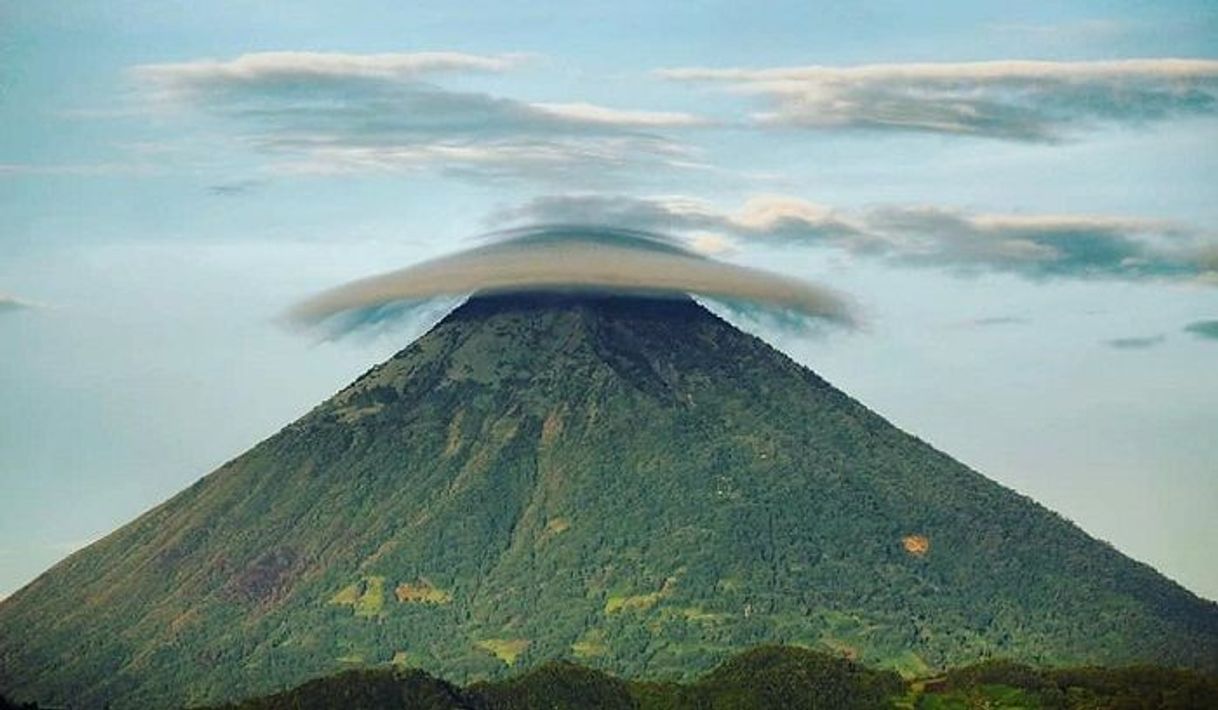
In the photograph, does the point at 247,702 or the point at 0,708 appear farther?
the point at 247,702

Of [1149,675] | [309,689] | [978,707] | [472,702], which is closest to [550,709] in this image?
[472,702]

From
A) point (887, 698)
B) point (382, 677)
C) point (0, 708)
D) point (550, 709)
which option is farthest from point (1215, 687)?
point (0, 708)

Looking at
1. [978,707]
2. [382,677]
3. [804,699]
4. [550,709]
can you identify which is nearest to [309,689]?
[382,677]

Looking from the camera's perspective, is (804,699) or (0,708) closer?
(0,708)

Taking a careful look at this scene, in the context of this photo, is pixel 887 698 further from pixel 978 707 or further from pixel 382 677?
pixel 382 677

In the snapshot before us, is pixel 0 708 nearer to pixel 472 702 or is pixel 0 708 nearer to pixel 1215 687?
pixel 472 702

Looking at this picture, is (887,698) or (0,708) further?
(887,698)

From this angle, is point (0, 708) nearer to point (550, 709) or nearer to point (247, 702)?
point (247, 702)
